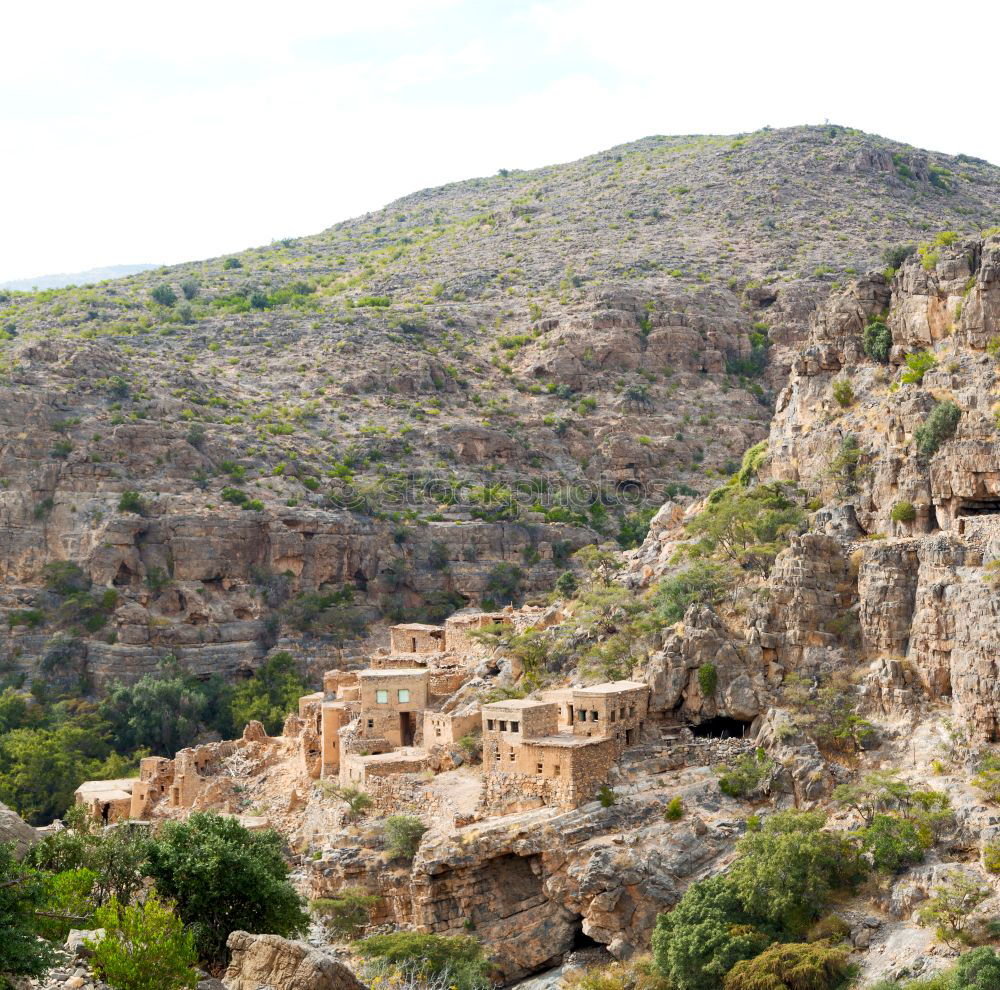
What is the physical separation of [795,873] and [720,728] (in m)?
10.7

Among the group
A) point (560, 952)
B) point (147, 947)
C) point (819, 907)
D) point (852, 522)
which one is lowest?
point (560, 952)

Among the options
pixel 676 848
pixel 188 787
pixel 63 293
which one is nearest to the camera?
pixel 676 848

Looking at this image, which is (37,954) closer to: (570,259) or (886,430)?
(886,430)

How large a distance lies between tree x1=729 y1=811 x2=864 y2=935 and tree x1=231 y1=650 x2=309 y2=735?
4073cm

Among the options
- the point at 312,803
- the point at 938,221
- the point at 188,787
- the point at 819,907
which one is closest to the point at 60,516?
the point at 188,787

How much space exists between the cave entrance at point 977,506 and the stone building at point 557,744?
14113mm

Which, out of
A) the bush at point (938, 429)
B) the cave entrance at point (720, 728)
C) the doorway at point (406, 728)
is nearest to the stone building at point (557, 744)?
the cave entrance at point (720, 728)

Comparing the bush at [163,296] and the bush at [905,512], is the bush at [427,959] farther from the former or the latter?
the bush at [163,296]

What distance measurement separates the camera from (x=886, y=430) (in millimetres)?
60594

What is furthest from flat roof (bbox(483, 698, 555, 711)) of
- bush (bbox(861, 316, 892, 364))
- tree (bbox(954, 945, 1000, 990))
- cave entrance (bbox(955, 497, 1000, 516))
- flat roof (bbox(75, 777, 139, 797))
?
bush (bbox(861, 316, 892, 364))

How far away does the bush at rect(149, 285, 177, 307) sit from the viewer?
456 feet

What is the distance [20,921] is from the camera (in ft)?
95.9

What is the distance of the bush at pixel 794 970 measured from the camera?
4166 cm

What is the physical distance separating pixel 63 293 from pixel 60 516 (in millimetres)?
48572
